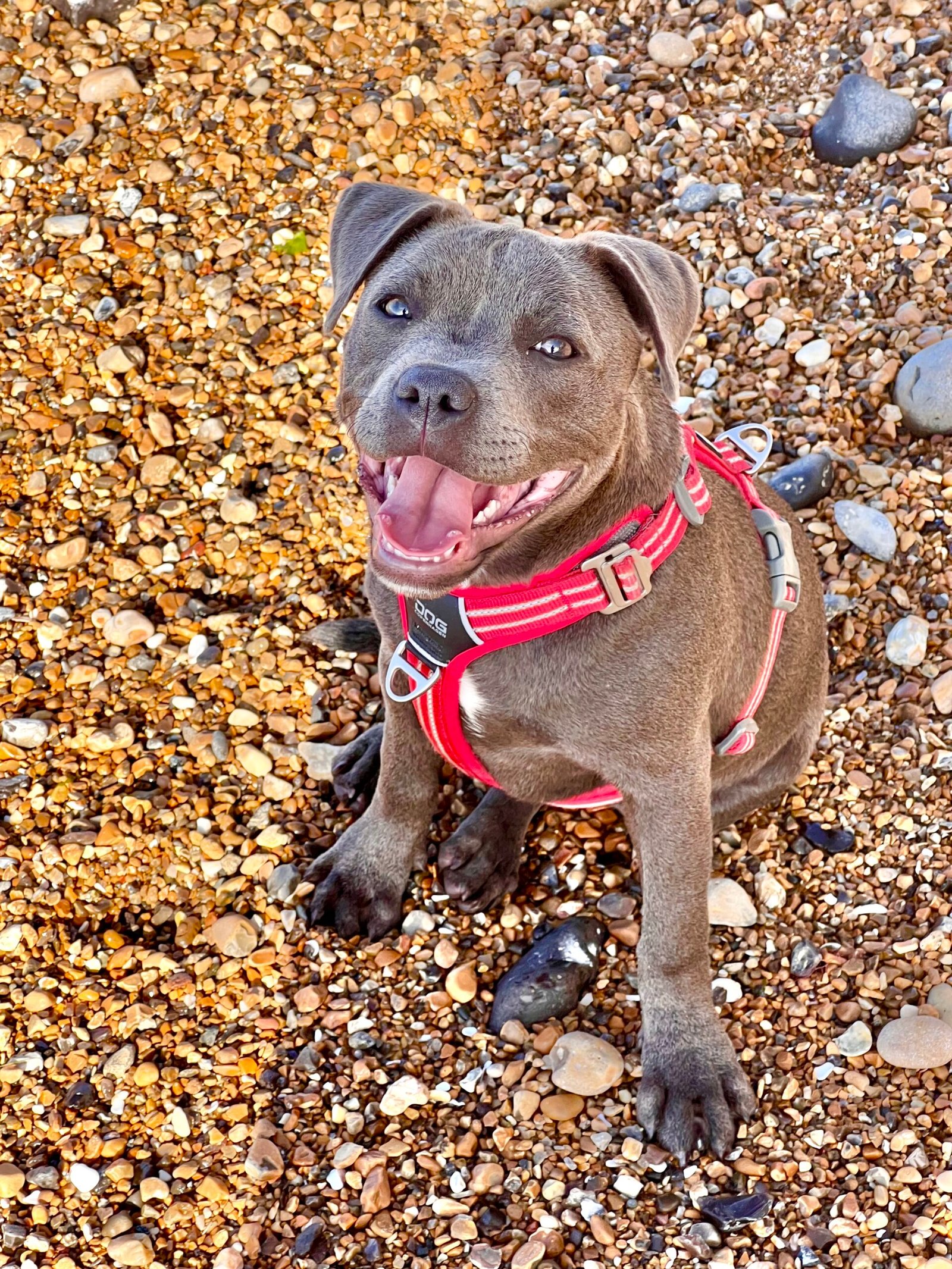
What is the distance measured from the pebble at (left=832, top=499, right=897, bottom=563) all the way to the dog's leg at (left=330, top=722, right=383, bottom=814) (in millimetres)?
2063

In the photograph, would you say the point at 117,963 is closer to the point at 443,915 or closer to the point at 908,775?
the point at 443,915

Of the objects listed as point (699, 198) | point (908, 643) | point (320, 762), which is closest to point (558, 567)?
point (320, 762)

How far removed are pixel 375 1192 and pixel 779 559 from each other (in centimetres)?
225

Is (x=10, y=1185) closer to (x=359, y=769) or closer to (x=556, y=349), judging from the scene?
(x=359, y=769)

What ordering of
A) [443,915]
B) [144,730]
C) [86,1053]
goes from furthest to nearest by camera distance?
1. [144,730]
2. [443,915]
3. [86,1053]

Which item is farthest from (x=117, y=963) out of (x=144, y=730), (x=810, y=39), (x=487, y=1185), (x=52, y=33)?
(x=810, y=39)

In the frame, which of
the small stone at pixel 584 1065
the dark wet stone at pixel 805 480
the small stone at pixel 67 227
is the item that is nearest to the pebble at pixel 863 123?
the dark wet stone at pixel 805 480

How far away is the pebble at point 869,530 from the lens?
5395 mm

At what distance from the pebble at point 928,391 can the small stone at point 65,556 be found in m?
3.44

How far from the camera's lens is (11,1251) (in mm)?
3971

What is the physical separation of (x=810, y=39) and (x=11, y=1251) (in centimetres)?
619

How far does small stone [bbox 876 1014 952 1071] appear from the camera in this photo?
4.19 m

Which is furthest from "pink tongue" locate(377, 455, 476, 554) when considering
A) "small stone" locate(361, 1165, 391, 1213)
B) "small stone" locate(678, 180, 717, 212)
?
"small stone" locate(678, 180, 717, 212)

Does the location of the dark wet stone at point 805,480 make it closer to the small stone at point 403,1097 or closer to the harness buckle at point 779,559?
the harness buckle at point 779,559
